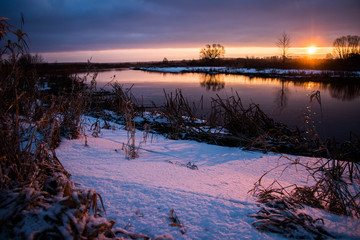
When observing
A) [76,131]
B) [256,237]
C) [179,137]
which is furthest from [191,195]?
[179,137]

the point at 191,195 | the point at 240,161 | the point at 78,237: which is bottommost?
the point at 240,161

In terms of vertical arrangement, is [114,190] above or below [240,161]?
above

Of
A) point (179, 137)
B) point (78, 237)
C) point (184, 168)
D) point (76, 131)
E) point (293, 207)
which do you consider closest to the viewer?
point (78, 237)

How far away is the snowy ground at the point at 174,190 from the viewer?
149 centimetres

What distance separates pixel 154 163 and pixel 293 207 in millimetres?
1609

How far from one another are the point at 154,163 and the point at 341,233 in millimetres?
1946

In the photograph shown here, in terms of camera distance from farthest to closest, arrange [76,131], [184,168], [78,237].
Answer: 1. [76,131]
2. [184,168]
3. [78,237]

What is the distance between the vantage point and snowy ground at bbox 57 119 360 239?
1.49m

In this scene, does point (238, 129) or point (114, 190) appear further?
point (238, 129)

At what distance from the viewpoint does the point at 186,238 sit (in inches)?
54.5

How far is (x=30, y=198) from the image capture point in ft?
3.82

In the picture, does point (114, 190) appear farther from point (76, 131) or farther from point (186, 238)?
point (76, 131)

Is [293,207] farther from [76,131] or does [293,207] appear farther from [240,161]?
[76,131]

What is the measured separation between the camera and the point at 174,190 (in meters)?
1.91
